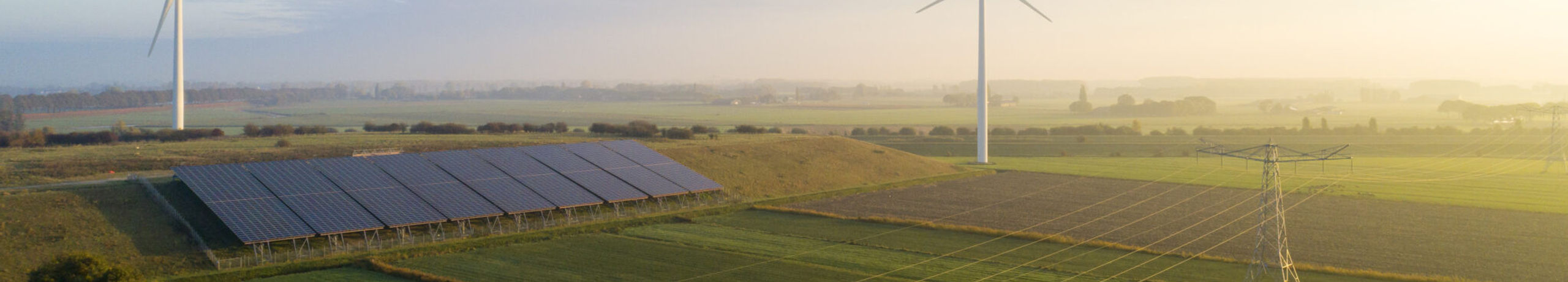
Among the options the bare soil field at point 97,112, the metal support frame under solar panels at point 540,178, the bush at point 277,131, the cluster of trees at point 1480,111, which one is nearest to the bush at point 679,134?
the metal support frame under solar panels at point 540,178

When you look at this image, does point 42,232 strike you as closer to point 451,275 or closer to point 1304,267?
point 451,275

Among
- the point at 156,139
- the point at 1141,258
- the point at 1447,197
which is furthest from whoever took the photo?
the point at 156,139

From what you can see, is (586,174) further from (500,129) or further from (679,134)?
(500,129)

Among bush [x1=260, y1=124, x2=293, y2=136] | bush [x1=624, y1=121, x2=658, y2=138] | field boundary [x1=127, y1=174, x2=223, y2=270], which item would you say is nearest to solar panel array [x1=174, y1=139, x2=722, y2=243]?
field boundary [x1=127, y1=174, x2=223, y2=270]

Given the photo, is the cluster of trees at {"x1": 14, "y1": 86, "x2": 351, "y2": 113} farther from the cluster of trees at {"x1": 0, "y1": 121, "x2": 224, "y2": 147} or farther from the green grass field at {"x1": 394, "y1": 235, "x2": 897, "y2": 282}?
the green grass field at {"x1": 394, "y1": 235, "x2": 897, "y2": 282}

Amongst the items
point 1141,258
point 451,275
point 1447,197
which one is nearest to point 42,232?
point 451,275

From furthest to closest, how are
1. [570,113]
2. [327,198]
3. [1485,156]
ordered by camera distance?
[570,113] < [1485,156] < [327,198]

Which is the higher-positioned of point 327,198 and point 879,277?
point 327,198
